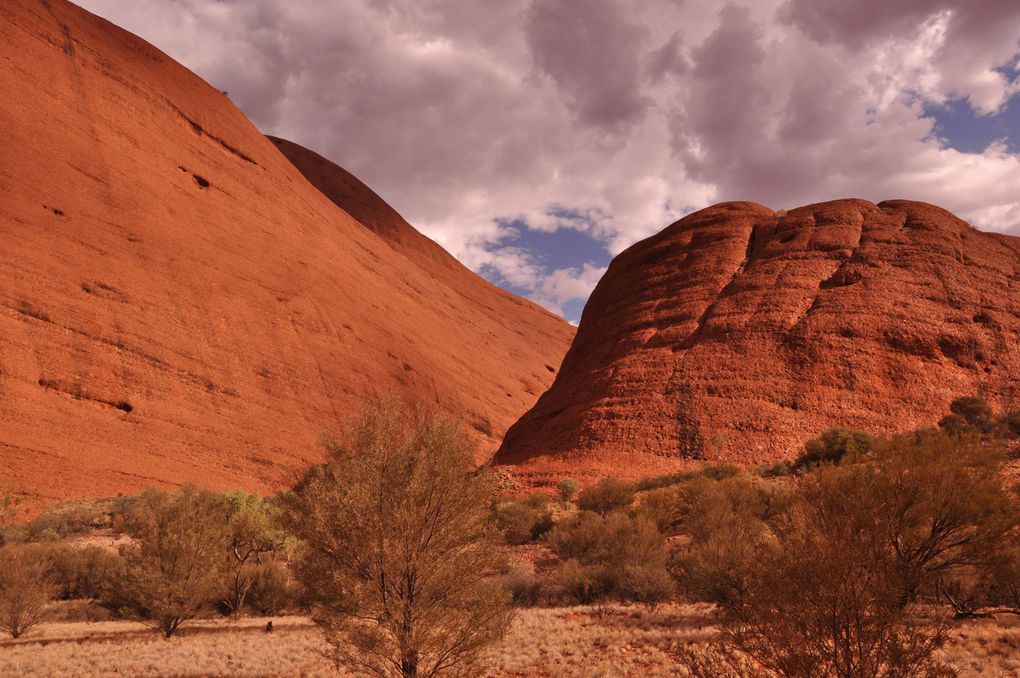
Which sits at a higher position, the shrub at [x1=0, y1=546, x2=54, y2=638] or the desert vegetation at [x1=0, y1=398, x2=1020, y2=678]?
the desert vegetation at [x1=0, y1=398, x2=1020, y2=678]

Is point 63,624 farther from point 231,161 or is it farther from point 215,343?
point 231,161

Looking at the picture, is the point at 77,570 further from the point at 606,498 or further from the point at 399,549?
the point at 399,549

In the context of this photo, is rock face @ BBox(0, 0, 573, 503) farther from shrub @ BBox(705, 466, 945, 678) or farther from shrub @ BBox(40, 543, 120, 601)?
shrub @ BBox(705, 466, 945, 678)

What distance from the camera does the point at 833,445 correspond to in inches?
858

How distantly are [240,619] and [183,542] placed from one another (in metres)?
3.89

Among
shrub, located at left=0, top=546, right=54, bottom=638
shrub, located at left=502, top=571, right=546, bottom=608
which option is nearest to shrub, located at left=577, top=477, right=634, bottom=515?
shrub, located at left=502, top=571, right=546, bottom=608

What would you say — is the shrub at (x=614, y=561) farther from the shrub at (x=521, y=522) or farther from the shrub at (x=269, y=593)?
the shrub at (x=269, y=593)

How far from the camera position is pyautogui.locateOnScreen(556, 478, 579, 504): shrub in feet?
74.9

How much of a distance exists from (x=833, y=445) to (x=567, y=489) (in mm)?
9829

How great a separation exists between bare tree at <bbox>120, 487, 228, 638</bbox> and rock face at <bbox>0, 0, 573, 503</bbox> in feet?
61.6

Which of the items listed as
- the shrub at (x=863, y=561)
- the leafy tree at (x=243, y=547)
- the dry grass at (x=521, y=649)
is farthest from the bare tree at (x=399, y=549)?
the leafy tree at (x=243, y=547)

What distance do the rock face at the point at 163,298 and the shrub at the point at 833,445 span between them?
2597 centimetres

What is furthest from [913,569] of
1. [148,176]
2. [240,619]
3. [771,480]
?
[148,176]

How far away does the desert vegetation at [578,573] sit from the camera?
189 inches
